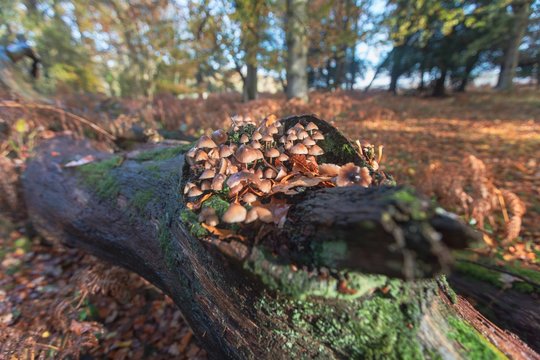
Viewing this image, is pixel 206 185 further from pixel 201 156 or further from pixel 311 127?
pixel 311 127

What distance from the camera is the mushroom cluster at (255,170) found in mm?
1522

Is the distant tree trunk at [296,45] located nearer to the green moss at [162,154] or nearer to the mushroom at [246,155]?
the green moss at [162,154]

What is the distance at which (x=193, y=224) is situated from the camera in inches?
61.3

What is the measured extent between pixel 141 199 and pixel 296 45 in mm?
8376

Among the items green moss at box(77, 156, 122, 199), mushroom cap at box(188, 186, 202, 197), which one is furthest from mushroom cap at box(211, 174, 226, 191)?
green moss at box(77, 156, 122, 199)

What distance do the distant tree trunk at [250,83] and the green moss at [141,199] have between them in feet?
34.4

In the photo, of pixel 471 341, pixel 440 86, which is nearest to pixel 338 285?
pixel 471 341

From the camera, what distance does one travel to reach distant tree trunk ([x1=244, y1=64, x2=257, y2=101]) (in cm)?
1259

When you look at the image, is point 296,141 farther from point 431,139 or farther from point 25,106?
point 431,139

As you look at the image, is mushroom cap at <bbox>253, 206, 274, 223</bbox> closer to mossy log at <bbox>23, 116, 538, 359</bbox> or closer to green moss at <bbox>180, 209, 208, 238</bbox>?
mossy log at <bbox>23, 116, 538, 359</bbox>

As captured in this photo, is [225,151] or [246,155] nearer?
[246,155]

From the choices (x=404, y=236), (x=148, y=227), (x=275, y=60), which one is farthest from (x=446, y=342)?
(x=275, y=60)

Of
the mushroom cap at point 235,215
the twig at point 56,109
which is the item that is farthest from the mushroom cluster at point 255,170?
the twig at point 56,109

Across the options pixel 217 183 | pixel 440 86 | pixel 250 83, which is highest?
pixel 250 83
